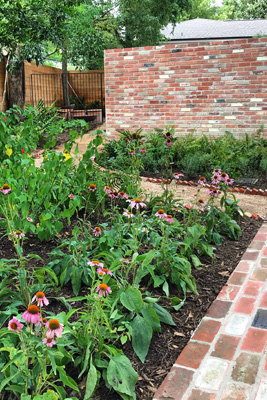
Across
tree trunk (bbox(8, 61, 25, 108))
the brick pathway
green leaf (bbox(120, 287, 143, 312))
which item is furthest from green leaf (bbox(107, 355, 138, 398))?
tree trunk (bbox(8, 61, 25, 108))

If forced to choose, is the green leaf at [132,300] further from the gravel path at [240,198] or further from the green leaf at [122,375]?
the gravel path at [240,198]

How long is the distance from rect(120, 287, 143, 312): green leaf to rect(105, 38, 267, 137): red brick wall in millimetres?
5709

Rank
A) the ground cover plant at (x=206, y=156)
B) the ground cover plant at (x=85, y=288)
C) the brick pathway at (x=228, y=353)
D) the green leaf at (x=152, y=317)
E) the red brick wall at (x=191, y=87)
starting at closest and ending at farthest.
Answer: the ground cover plant at (x=85, y=288), the brick pathway at (x=228, y=353), the green leaf at (x=152, y=317), the ground cover plant at (x=206, y=156), the red brick wall at (x=191, y=87)

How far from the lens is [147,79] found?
25.4ft

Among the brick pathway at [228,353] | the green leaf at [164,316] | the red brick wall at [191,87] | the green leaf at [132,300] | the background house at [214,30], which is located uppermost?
the background house at [214,30]

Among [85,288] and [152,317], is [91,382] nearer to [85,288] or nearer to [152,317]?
[152,317]

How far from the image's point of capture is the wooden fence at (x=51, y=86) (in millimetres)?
12289

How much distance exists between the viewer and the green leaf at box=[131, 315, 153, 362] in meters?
1.99

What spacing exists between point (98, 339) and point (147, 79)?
654cm

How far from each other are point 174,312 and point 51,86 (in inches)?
498

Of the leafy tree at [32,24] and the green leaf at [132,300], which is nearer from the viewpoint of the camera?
the green leaf at [132,300]

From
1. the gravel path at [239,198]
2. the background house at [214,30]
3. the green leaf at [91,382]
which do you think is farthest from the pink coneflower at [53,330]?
the background house at [214,30]

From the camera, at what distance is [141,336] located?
79.4 inches

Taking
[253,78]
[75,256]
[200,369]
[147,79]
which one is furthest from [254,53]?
[200,369]
